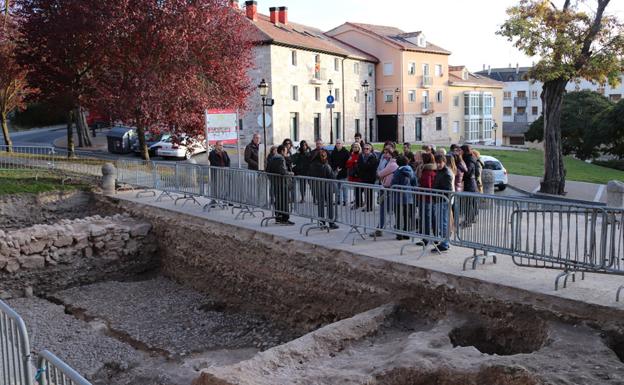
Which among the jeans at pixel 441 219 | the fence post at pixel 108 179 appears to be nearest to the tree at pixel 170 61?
the fence post at pixel 108 179

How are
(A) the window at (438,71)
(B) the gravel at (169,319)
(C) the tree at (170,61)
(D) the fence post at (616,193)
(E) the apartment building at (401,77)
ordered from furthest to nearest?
(A) the window at (438,71)
(E) the apartment building at (401,77)
(C) the tree at (170,61)
(D) the fence post at (616,193)
(B) the gravel at (169,319)

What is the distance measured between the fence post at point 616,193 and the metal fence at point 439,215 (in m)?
1.27

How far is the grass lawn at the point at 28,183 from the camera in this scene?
17.4 meters

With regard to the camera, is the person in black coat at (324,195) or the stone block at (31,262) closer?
the person in black coat at (324,195)

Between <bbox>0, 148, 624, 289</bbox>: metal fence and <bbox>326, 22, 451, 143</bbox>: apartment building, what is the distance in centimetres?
3747

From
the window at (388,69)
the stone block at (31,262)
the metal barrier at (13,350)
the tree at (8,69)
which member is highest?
the window at (388,69)

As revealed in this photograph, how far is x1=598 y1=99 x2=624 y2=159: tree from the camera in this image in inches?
1683

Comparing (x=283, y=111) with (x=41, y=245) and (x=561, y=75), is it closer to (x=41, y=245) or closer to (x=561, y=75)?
(x=561, y=75)

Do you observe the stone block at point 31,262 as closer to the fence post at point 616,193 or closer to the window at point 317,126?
the fence post at point 616,193

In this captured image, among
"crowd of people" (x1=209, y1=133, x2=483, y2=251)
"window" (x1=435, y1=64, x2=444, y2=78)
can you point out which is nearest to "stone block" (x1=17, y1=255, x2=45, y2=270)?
"crowd of people" (x1=209, y1=133, x2=483, y2=251)

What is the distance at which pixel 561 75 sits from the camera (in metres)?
19.3

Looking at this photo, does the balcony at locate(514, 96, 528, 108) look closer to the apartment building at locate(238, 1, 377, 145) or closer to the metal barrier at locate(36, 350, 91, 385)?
the apartment building at locate(238, 1, 377, 145)

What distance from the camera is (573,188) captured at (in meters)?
23.9

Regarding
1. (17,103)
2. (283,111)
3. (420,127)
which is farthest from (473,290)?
(420,127)
